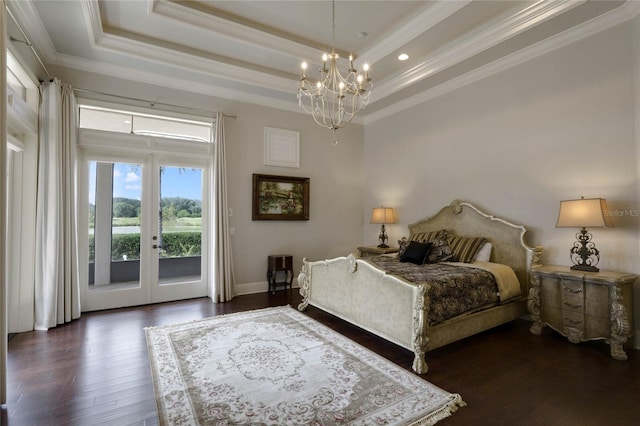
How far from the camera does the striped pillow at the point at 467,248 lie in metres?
4.30

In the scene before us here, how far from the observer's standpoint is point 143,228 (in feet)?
15.8

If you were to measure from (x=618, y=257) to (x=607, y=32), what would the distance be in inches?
93.4

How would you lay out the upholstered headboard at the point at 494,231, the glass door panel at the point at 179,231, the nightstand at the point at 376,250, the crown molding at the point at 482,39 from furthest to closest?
the nightstand at the point at 376,250, the glass door panel at the point at 179,231, the upholstered headboard at the point at 494,231, the crown molding at the point at 482,39

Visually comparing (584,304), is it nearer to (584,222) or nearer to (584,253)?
(584,253)

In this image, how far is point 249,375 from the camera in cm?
263

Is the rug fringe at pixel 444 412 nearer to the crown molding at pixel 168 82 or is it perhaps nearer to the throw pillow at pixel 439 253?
the throw pillow at pixel 439 253

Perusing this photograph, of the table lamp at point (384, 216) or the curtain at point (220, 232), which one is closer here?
the curtain at point (220, 232)

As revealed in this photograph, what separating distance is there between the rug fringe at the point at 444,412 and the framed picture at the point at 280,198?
4.08 metres

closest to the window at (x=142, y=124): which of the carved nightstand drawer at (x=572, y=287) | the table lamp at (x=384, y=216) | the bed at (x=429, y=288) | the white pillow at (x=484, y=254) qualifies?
the bed at (x=429, y=288)

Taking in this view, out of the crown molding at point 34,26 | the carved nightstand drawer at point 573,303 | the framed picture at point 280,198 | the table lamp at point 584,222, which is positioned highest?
the crown molding at point 34,26

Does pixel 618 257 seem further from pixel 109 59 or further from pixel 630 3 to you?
pixel 109 59

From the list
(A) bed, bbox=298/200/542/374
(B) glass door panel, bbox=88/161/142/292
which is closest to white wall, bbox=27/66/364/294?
(B) glass door panel, bbox=88/161/142/292

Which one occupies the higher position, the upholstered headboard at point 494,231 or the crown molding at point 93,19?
the crown molding at point 93,19

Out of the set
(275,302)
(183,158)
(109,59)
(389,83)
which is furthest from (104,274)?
(389,83)
